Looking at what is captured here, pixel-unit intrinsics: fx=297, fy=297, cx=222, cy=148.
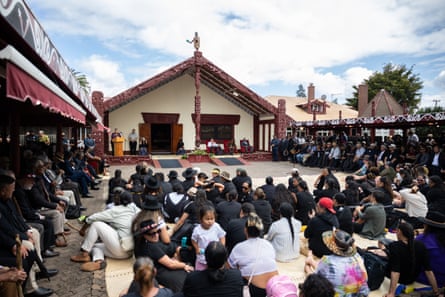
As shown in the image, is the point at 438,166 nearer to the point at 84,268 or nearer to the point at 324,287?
the point at 324,287

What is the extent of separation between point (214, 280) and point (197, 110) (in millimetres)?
14577

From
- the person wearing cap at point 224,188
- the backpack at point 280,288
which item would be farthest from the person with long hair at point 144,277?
the person wearing cap at point 224,188

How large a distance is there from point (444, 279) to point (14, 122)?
23.8 ft

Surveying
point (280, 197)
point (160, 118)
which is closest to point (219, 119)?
point (160, 118)

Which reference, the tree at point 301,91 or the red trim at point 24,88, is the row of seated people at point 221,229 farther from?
the tree at point 301,91

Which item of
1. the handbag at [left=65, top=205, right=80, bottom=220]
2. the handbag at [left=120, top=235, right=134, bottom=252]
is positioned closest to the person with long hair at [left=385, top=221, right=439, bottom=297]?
the handbag at [left=120, top=235, right=134, bottom=252]

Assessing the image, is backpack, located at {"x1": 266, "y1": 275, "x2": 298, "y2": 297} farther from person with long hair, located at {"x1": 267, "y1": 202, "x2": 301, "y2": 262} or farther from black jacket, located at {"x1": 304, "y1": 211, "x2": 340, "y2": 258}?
black jacket, located at {"x1": 304, "y1": 211, "x2": 340, "y2": 258}

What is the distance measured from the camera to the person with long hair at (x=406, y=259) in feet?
10.9

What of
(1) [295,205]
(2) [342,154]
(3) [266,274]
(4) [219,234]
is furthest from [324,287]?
(2) [342,154]

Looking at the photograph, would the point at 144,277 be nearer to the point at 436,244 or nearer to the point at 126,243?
the point at 126,243

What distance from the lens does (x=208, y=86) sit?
1912cm

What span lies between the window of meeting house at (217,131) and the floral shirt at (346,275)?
16857 millimetres

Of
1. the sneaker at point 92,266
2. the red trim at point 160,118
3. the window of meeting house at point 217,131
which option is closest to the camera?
the sneaker at point 92,266

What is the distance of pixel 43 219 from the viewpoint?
441 centimetres
